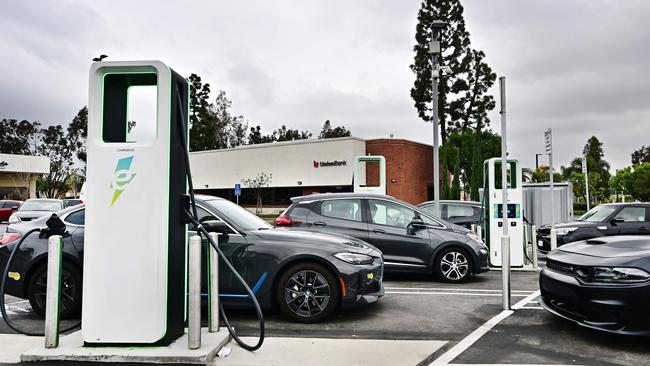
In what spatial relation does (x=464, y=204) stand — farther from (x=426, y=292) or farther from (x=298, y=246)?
(x=298, y=246)

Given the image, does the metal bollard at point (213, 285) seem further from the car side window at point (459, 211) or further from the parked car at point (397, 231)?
the car side window at point (459, 211)

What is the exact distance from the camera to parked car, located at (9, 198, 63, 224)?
18844mm

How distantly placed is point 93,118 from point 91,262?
1.32 metres

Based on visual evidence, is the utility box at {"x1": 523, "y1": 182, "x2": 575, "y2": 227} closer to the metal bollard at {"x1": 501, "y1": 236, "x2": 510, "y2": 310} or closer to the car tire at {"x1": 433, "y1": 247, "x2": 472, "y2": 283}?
the car tire at {"x1": 433, "y1": 247, "x2": 472, "y2": 283}

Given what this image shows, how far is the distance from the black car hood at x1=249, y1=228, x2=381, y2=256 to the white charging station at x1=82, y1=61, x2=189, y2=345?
1.62 meters

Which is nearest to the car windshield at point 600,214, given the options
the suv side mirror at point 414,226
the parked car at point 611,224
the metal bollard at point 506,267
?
the parked car at point 611,224

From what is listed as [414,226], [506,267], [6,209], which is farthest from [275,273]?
[6,209]

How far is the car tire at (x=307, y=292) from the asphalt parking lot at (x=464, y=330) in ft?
0.48

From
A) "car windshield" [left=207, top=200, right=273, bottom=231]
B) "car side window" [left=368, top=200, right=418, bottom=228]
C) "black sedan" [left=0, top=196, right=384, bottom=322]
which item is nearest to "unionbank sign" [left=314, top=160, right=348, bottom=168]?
"car side window" [left=368, top=200, right=418, bottom=228]

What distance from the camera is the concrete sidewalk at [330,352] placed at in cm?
442

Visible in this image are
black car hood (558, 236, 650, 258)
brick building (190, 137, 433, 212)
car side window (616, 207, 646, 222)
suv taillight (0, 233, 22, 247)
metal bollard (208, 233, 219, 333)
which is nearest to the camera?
metal bollard (208, 233, 219, 333)

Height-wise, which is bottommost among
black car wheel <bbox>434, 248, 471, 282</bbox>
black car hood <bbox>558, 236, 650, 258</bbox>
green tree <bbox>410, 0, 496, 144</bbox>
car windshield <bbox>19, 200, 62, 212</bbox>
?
black car wheel <bbox>434, 248, 471, 282</bbox>

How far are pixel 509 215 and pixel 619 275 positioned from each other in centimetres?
617

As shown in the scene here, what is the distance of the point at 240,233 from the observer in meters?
6.09
